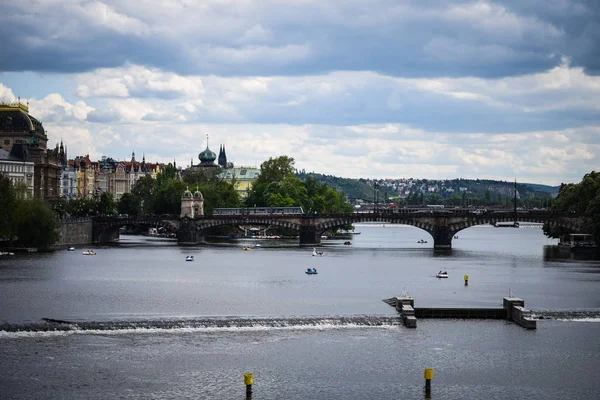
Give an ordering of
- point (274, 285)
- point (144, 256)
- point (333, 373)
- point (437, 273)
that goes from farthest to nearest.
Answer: point (144, 256) < point (437, 273) < point (274, 285) < point (333, 373)

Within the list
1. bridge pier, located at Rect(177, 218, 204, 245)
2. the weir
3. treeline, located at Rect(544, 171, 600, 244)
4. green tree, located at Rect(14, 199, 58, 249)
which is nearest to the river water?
the weir

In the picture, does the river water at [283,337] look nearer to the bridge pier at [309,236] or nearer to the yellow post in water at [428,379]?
the yellow post in water at [428,379]

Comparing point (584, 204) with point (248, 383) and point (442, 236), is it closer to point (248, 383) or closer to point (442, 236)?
point (442, 236)

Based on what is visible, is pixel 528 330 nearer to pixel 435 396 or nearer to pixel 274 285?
pixel 435 396

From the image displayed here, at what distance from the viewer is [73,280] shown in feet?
352

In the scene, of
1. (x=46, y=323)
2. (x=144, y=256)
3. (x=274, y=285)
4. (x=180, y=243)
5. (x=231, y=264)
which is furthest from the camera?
(x=180, y=243)

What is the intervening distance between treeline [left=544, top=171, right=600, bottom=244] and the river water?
32134mm

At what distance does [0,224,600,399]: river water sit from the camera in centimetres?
5788

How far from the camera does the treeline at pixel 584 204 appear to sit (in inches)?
5881

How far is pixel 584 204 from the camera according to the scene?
165 m

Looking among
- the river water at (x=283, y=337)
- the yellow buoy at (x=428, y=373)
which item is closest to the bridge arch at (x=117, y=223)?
the river water at (x=283, y=337)

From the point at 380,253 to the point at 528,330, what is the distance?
8833 cm

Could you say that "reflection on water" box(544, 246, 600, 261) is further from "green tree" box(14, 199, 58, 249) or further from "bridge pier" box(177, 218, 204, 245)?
"green tree" box(14, 199, 58, 249)

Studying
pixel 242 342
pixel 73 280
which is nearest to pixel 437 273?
pixel 73 280
